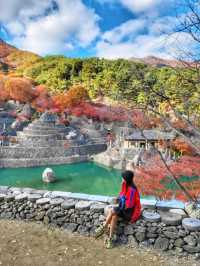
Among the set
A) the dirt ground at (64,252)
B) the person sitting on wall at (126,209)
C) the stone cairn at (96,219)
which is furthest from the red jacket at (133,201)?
the dirt ground at (64,252)

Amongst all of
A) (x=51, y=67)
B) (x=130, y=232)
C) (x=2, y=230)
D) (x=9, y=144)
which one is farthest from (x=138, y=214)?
(x=51, y=67)

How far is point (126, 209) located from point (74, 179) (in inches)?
694

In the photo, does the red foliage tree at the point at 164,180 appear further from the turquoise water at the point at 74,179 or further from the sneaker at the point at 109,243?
the sneaker at the point at 109,243

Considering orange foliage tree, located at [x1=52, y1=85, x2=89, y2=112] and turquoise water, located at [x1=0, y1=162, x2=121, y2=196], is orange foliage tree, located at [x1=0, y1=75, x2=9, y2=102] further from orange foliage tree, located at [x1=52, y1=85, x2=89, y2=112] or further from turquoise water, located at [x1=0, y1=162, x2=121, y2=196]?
turquoise water, located at [x1=0, y1=162, x2=121, y2=196]

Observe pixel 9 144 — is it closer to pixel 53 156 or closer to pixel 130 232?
pixel 53 156

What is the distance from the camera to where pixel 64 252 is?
4613 millimetres

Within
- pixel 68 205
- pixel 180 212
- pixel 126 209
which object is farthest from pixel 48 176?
pixel 180 212

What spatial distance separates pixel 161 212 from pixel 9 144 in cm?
2412

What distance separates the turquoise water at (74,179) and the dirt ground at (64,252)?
43.5 feet

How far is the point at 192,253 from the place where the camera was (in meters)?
4.52

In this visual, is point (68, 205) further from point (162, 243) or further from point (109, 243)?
point (162, 243)

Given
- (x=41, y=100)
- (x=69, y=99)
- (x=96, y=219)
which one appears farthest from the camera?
(x=41, y=100)

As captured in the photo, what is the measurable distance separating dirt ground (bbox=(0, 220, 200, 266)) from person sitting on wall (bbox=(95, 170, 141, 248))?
34cm

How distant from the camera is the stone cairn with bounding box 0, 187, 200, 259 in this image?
4.59 metres
